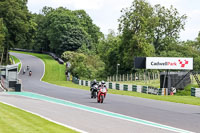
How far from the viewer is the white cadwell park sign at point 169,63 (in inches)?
1781

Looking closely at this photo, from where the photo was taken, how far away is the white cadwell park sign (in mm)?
45250

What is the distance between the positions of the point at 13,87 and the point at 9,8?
3866 cm

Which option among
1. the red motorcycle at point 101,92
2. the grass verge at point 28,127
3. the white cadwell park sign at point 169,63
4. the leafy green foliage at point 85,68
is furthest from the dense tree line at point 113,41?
the grass verge at point 28,127

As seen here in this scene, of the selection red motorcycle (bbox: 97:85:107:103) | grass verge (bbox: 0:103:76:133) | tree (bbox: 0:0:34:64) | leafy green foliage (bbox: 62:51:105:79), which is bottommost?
grass verge (bbox: 0:103:76:133)

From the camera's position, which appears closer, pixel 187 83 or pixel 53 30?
pixel 187 83

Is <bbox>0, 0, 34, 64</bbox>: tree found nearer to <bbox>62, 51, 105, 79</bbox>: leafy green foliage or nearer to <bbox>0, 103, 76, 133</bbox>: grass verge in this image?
<bbox>62, 51, 105, 79</bbox>: leafy green foliage

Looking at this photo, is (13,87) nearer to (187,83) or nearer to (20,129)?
(187,83)

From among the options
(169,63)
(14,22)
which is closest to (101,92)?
(169,63)

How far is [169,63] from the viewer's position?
45250 mm

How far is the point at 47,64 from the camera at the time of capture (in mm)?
88125

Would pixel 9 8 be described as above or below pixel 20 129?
above

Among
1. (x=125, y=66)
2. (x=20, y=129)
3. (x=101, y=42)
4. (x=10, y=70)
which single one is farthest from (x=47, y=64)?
(x=20, y=129)

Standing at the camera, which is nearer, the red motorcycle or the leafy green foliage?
the red motorcycle

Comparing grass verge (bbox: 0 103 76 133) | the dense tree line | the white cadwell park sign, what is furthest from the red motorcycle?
the dense tree line
